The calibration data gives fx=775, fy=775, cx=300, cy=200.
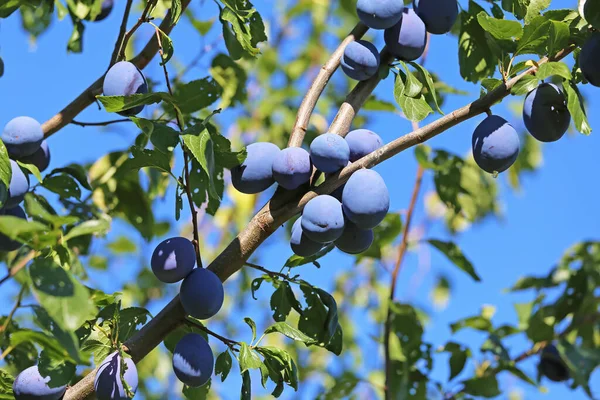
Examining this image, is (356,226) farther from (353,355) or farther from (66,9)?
(353,355)

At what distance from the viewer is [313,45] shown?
4117 millimetres

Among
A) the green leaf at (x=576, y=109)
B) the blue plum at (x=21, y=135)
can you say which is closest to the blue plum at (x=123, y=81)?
the blue plum at (x=21, y=135)

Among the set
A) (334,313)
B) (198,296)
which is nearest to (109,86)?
(198,296)

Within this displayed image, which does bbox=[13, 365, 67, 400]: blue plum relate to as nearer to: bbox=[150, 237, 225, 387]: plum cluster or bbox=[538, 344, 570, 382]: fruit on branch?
bbox=[150, 237, 225, 387]: plum cluster

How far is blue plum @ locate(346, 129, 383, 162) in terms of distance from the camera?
1.22m

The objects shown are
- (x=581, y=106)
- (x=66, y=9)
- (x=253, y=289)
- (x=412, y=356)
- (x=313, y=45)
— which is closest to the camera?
(x=581, y=106)

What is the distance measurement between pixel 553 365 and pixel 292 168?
1.31 meters

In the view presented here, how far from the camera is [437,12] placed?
4.43 ft

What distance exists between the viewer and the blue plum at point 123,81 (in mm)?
1298

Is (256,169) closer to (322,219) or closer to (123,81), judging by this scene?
(322,219)

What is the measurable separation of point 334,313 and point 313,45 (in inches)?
119

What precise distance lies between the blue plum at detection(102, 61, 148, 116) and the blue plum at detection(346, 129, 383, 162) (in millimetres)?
363

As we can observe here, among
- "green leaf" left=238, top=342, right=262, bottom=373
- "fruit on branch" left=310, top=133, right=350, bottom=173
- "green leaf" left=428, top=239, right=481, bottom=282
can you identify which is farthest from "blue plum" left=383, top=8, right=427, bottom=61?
"green leaf" left=428, top=239, right=481, bottom=282

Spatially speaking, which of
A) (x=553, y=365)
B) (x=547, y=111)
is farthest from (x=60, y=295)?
(x=553, y=365)
